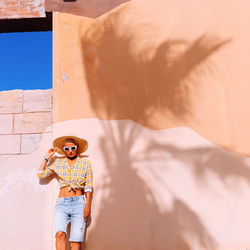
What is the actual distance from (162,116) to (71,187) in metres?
1.66

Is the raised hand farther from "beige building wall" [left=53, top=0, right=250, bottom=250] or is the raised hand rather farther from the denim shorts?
the denim shorts

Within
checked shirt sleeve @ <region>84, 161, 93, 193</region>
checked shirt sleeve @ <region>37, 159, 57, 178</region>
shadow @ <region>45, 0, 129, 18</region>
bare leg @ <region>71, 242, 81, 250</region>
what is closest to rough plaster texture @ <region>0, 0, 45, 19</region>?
shadow @ <region>45, 0, 129, 18</region>

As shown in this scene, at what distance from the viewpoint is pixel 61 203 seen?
383 centimetres

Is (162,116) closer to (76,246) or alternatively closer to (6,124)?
(76,246)

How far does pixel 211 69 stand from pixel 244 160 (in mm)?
1433

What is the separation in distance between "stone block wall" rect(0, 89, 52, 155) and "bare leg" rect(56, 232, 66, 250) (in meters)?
1.33

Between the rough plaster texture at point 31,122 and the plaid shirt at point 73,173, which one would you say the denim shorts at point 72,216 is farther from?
the rough plaster texture at point 31,122

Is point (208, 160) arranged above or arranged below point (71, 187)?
above

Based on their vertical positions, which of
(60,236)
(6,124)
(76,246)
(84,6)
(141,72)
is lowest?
(76,246)

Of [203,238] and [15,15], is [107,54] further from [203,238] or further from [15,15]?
[203,238]

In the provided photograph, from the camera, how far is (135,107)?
15.0ft

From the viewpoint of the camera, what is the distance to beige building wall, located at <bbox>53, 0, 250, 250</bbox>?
4129mm

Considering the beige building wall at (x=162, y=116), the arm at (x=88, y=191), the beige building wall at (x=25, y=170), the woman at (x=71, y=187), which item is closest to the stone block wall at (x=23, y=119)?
the beige building wall at (x=25, y=170)

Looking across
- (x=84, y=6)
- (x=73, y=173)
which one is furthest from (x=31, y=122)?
(x=84, y=6)
